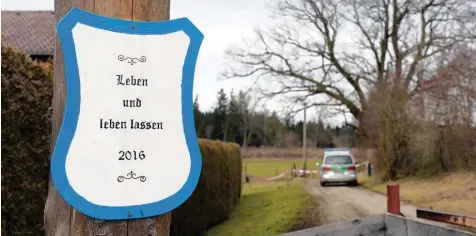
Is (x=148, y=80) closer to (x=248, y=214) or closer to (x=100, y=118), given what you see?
(x=100, y=118)

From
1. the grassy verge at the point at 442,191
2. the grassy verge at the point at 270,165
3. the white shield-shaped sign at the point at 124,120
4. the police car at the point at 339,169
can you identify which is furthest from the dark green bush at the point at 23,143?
the grassy verge at the point at 270,165

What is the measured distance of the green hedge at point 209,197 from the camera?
32.8ft

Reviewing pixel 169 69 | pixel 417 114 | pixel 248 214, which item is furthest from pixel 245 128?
pixel 169 69

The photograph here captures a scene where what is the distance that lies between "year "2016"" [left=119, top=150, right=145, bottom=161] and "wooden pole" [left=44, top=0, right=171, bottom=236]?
204 millimetres

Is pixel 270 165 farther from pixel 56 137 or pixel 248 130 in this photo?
pixel 56 137

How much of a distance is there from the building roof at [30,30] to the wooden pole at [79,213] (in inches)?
629

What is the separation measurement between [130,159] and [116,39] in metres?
0.40

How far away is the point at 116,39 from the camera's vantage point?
1710mm

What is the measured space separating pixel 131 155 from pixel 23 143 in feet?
15.8

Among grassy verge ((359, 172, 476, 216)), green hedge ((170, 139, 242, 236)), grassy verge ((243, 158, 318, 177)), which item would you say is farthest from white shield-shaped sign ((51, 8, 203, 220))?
grassy verge ((243, 158, 318, 177))

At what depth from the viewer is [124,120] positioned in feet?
5.53

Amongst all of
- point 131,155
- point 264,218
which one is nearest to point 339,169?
point 264,218

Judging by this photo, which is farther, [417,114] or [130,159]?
[417,114]

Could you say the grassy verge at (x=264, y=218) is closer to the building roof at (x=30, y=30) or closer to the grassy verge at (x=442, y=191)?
the grassy verge at (x=442, y=191)
